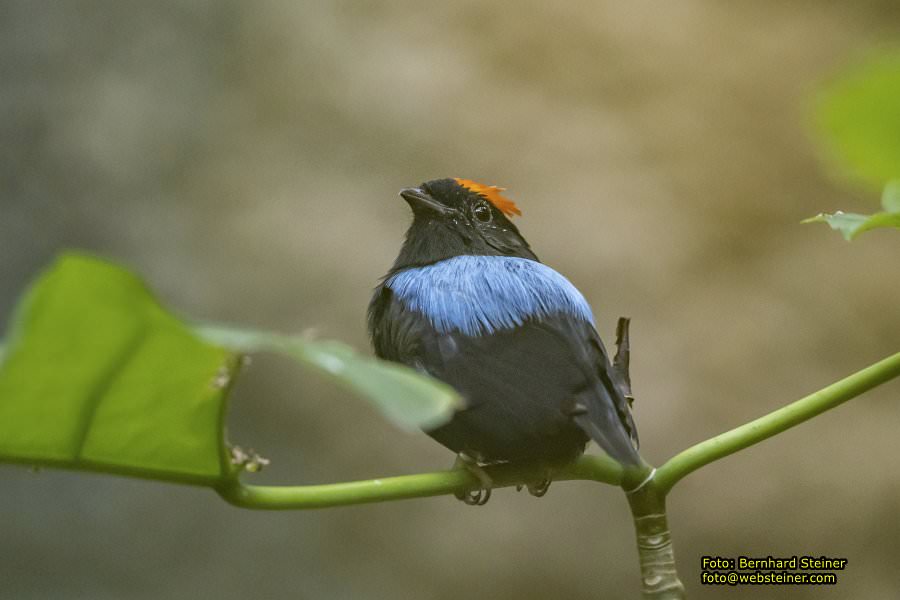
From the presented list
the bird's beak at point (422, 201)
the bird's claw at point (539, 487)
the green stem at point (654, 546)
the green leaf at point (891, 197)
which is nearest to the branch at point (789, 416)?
the green stem at point (654, 546)

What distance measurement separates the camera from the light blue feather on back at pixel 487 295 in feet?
6.40

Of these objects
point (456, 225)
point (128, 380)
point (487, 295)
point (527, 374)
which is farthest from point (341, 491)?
point (456, 225)

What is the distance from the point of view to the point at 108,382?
1.01 meters

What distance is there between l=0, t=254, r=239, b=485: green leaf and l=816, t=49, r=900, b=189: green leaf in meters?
0.52

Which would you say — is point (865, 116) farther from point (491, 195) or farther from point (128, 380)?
point (491, 195)

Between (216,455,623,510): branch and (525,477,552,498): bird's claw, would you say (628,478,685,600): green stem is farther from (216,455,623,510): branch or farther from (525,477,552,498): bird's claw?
(525,477,552,498): bird's claw

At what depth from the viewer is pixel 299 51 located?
5000 mm

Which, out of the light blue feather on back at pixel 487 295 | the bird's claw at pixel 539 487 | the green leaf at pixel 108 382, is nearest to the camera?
the green leaf at pixel 108 382

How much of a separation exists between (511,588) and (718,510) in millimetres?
1005

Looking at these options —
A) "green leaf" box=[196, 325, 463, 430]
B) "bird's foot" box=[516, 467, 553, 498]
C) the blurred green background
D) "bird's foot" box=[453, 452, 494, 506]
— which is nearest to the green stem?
"bird's foot" box=[453, 452, 494, 506]

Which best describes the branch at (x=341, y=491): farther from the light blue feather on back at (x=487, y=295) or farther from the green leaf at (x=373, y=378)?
the light blue feather on back at (x=487, y=295)

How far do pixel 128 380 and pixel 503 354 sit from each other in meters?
0.94

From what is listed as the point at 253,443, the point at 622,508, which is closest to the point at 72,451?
the point at 253,443

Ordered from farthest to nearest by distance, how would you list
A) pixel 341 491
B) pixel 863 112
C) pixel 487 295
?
pixel 487 295, pixel 341 491, pixel 863 112
